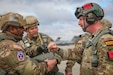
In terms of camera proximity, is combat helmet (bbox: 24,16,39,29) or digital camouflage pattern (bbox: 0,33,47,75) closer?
digital camouflage pattern (bbox: 0,33,47,75)

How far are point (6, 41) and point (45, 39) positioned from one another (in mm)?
2215

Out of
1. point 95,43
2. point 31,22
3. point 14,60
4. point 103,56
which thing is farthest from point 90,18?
point 31,22

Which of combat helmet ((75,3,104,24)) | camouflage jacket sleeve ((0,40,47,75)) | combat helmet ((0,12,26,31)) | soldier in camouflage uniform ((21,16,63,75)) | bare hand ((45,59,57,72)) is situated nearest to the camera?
camouflage jacket sleeve ((0,40,47,75))

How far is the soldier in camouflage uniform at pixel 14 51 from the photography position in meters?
3.94

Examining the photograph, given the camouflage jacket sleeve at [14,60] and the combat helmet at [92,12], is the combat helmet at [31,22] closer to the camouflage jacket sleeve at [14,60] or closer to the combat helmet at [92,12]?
the combat helmet at [92,12]

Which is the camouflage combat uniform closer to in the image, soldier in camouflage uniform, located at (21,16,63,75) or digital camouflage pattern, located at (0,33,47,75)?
digital camouflage pattern, located at (0,33,47,75)

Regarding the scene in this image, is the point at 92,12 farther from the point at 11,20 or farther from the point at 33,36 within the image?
the point at 33,36

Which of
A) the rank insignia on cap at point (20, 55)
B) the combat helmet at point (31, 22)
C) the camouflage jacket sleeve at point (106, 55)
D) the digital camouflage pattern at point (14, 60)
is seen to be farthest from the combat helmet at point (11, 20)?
the combat helmet at point (31, 22)

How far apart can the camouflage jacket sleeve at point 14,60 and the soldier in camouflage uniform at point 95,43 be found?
0.90 meters

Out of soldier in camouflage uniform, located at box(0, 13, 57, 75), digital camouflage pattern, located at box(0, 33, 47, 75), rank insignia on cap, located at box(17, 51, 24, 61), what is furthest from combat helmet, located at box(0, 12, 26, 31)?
rank insignia on cap, located at box(17, 51, 24, 61)

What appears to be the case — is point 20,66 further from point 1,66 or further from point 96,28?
point 96,28

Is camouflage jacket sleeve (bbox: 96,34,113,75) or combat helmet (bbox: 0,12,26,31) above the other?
combat helmet (bbox: 0,12,26,31)

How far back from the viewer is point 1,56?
12.9 ft

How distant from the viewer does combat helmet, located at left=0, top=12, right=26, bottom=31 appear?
4.29 meters
